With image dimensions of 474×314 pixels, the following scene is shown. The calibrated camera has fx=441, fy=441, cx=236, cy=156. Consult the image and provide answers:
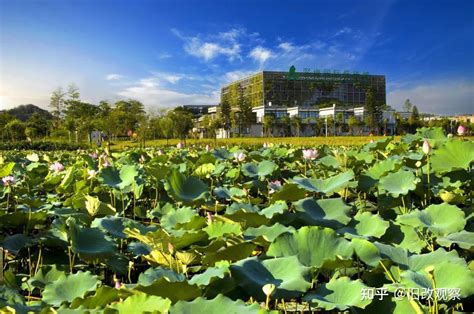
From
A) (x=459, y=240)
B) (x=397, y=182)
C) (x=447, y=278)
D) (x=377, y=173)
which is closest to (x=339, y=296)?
(x=447, y=278)

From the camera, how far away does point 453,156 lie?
2033 mm

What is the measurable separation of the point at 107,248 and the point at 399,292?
823 mm

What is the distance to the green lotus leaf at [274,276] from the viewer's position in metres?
0.92

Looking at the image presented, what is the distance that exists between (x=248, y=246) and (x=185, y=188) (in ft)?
2.87

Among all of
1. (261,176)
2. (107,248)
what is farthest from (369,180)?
(107,248)

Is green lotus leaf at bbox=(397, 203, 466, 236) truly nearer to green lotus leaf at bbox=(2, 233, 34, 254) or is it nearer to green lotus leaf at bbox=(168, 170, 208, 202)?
green lotus leaf at bbox=(168, 170, 208, 202)

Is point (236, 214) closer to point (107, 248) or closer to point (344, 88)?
point (107, 248)

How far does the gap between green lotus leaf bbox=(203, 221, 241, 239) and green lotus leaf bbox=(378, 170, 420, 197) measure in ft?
3.00

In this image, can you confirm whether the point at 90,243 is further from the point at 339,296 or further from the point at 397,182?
the point at 397,182

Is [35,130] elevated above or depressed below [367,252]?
above

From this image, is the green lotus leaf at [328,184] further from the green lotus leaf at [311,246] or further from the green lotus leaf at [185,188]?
the green lotus leaf at [311,246]

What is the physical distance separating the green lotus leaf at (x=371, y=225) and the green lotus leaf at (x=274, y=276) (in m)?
0.51

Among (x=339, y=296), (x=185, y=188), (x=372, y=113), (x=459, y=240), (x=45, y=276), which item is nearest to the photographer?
(x=339, y=296)

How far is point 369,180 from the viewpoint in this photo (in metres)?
2.17
